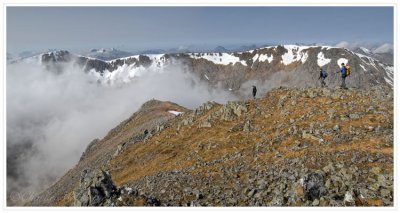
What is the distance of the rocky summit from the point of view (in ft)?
72.4

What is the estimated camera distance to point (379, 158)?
24844 mm

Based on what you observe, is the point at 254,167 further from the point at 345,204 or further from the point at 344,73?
the point at 344,73

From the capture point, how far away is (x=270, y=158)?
30.0 meters

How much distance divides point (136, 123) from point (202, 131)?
150 ft

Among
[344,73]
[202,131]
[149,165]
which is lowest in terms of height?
[149,165]

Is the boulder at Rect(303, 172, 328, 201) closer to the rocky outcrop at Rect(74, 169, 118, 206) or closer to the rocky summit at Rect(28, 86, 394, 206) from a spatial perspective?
the rocky summit at Rect(28, 86, 394, 206)

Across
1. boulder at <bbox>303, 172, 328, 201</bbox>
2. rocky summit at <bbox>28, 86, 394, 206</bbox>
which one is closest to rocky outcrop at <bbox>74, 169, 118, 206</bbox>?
rocky summit at <bbox>28, 86, 394, 206</bbox>

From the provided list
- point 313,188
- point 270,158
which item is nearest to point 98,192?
point 313,188

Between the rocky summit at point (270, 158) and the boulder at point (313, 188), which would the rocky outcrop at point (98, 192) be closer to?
the rocky summit at point (270, 158)

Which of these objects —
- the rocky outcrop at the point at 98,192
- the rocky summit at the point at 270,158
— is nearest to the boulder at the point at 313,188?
the rocky summit at the point at 270,158

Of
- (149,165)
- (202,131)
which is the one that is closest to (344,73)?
(202,131)
